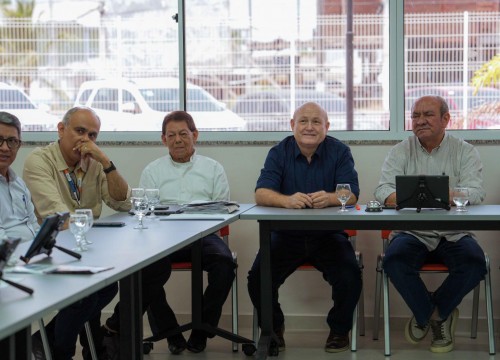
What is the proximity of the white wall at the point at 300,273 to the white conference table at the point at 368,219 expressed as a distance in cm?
97

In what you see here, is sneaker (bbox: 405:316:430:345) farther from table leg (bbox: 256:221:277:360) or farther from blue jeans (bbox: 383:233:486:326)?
table leg (bbox: 256:221:277:360)

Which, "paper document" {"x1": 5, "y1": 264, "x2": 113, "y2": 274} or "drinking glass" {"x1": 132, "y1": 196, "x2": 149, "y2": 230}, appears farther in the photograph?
"drinking glass" {"x1": 132, "y1": 196, "x2": 149, "y2": 230}

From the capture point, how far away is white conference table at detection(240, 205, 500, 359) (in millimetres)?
3824

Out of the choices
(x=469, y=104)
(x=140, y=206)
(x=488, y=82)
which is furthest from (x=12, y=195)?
(x=488, y=82)

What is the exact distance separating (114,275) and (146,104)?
3243 mm

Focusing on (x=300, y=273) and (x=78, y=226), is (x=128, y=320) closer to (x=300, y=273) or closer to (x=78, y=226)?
(x=78, y=226)

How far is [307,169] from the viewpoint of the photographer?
466cm

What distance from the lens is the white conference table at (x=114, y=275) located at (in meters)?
1.95

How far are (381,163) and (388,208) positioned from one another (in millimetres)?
966

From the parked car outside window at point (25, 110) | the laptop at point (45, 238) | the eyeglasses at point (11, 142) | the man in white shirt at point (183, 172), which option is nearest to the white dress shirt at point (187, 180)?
the man in white shirt at point (183, 172)

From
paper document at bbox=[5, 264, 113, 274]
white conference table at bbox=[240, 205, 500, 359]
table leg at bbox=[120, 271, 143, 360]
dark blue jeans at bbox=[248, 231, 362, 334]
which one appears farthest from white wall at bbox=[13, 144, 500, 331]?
paper document at bbox=[5, 264, 113, 274]

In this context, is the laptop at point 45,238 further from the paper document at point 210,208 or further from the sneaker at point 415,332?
the sneaker at point 415,332

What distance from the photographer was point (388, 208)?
421 centimetres

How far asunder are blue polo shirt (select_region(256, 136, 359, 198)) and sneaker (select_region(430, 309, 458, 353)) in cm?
93
